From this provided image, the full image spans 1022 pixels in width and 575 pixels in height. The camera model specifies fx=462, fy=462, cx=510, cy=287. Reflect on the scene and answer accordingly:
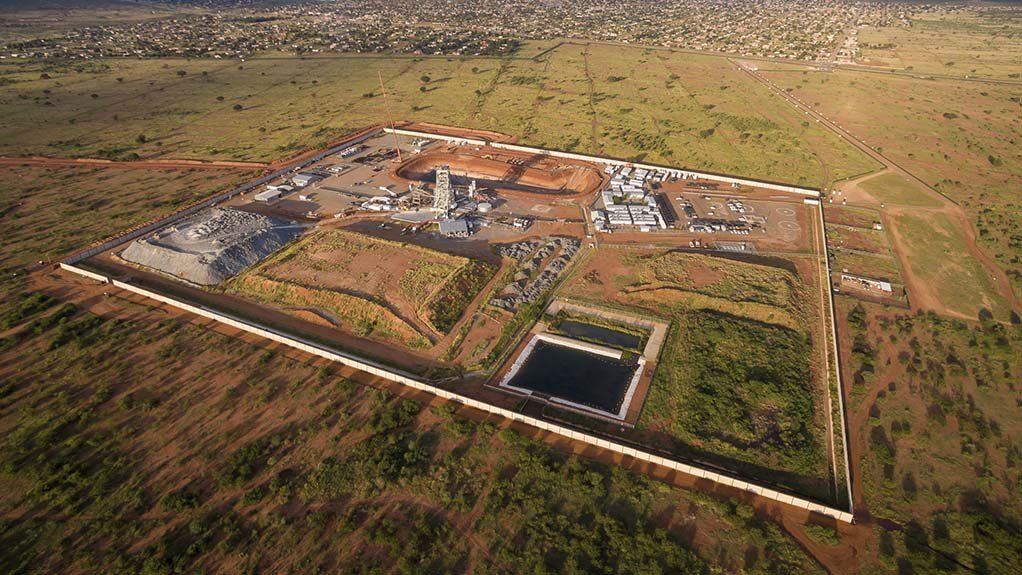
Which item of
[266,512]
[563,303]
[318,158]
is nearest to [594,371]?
[563,303]

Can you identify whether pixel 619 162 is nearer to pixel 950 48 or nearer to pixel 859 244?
pixel 859 244

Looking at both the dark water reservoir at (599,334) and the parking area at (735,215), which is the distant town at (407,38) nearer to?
the parking area at (735,215)

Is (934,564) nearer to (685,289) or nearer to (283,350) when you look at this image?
(685,289)

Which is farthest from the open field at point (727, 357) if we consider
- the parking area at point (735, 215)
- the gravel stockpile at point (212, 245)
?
the gravel stockpile at point (212, 245)

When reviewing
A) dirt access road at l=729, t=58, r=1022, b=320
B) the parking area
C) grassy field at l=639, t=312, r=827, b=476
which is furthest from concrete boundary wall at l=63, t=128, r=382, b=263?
dirt access road at l=729, t=58, r=1022, b=320

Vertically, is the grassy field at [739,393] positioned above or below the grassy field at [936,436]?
above

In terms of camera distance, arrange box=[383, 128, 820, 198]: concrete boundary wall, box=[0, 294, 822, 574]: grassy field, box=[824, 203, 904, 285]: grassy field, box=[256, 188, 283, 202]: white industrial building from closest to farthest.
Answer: box=[0, 294, 822, 574]: grassy field
box=[824, 203, 904, 285]: grassy field
box=[256, 188, 283, 202]: white industrial building
box=[383, 128, 820, 198]: concrete boundary wall

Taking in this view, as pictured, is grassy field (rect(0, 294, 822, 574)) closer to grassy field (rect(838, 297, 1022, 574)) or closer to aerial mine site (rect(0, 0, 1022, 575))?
aerial mine site (rect(0, 0, 1022, 575))
